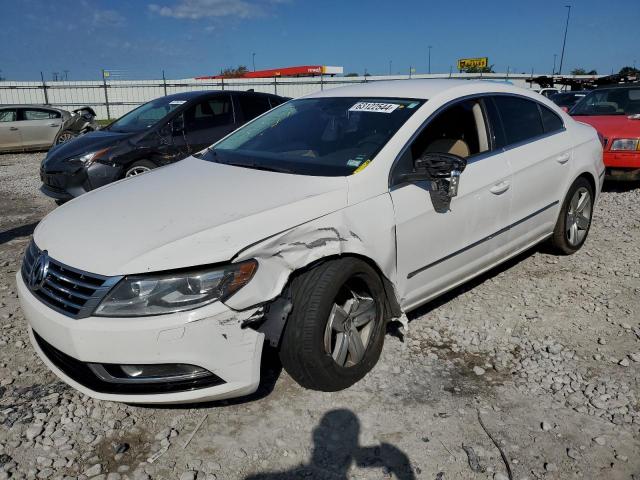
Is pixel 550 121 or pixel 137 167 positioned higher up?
pixel 550 121

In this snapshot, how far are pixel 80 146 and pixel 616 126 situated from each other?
7.24 meters

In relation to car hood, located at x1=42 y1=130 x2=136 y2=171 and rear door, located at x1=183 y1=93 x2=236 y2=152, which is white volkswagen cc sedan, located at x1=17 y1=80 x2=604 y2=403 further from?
rear door, located at x1=183 y1=93 x2=236 y2=152

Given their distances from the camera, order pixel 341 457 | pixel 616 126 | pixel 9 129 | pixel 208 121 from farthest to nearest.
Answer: pixel 9 129 → pixel 208 121 → pixel 616 126 → pixel 341 457

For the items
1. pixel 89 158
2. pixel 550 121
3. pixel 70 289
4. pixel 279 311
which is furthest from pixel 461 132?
pixel 89 158

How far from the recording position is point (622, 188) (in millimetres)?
7941

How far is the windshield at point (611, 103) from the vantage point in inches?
315

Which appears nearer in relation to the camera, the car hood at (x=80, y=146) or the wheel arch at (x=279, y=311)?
the wheel arch at (x=279, y=311)

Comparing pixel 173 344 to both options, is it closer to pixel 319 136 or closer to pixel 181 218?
pixel 181 218

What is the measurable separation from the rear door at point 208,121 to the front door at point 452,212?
457cm

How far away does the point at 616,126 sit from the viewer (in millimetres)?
7418

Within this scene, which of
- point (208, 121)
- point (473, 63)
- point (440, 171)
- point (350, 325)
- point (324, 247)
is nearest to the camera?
point (324, 247)

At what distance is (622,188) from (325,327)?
7062mm

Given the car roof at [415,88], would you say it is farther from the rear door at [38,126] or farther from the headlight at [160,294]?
the rear door at [38,126]

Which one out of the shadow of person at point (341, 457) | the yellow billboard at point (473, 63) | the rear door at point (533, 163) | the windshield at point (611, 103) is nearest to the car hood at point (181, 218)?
the shadow of person at point (341, 457)
